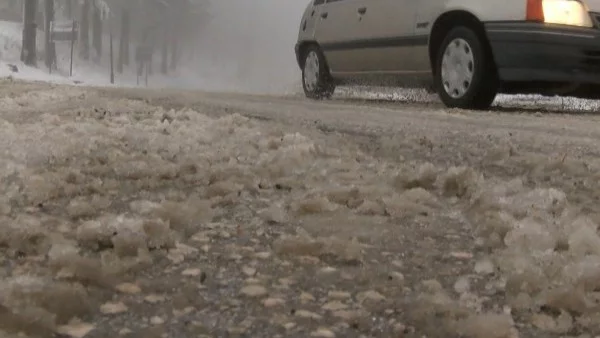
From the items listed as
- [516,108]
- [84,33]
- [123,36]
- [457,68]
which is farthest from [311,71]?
[123,36]

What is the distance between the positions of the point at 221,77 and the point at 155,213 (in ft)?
240

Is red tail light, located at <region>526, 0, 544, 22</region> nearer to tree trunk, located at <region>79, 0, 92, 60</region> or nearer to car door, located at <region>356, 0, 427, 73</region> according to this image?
car door, located at <region>356, 0, 427, 73</region>

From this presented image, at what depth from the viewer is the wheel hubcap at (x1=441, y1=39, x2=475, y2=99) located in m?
6.78

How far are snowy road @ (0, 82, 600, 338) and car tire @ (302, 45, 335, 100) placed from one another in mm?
5488

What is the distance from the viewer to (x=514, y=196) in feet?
8.93

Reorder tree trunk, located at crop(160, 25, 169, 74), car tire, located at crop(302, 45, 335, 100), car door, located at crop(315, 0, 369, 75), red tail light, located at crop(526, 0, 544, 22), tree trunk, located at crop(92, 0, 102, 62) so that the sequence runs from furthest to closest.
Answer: tree trunk, located at crop(160, 25, 169, 74), tree trunk, located at crop(92, 0, 102, 62), car tire, located at crop(302, 45, 335, 100), car door, located at crop(315, 0, 369, 75), red tail light, located at crop(526, 0, 544, 22)

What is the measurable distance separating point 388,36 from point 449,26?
0.89 meters

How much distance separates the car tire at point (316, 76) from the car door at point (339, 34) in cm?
24

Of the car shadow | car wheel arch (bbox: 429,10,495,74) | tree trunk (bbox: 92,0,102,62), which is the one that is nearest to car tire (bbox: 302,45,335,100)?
the car shadow

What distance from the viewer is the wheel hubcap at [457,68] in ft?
22.2

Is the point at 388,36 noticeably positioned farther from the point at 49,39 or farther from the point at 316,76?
the point at 49,39

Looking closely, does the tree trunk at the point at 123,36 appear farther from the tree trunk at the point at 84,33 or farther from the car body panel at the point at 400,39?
the car body panel at the point at 400,39

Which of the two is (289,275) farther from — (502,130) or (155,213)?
(502,130)

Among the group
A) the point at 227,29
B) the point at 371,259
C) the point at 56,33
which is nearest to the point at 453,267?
the point at 371,259
